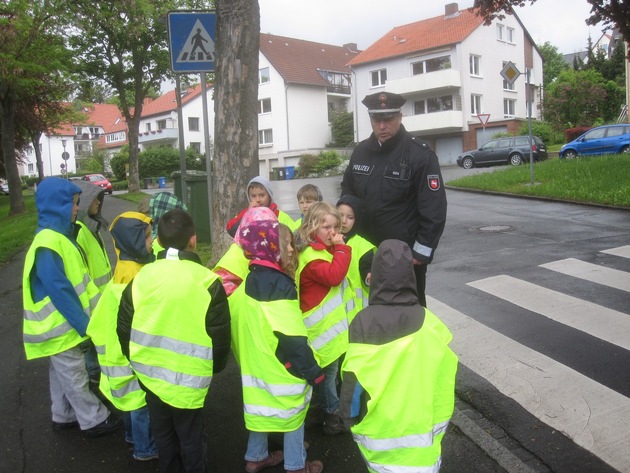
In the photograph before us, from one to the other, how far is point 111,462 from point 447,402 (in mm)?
2230

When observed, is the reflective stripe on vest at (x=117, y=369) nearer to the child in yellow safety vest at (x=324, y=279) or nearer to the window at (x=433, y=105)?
the child in yellow safety vest at (x=324, y=279)

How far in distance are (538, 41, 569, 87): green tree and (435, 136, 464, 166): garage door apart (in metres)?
36.7

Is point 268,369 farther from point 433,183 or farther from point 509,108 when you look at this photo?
point 509,108

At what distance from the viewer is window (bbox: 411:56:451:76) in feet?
141

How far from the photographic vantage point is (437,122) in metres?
42.2

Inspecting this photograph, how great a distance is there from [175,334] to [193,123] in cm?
6217

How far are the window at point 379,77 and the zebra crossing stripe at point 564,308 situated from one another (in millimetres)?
40787

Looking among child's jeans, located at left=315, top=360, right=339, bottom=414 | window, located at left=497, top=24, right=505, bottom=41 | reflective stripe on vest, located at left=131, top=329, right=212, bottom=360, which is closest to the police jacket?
child's jeans, located at left=315, top=360, right=339, bottom=414

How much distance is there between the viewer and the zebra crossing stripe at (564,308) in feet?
18.8

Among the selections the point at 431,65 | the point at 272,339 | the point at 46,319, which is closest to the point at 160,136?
the point at 431,65

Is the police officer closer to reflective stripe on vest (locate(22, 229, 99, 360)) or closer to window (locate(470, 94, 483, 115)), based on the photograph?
reflective stripe on vest (locate(22, 229, 99, 360))

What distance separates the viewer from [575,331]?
5781 mm

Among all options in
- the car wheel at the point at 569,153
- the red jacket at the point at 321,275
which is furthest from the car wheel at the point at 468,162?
the red jacket at the point at 321,275

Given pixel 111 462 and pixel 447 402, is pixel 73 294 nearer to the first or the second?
pixel 111 462
